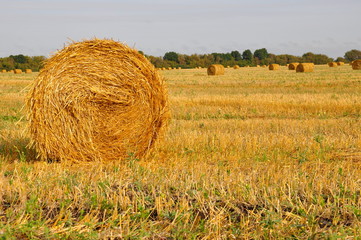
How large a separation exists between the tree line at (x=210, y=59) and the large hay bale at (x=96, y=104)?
146 feet

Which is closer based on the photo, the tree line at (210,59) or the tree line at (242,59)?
the tree line at (210,59)

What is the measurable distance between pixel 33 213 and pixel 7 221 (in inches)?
9.3

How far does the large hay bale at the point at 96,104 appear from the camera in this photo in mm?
7480

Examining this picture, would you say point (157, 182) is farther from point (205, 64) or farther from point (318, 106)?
point (205, 64)

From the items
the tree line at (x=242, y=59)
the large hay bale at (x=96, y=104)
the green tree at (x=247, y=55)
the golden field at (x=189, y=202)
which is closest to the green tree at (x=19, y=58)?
the tree line at (x=242, y=59)

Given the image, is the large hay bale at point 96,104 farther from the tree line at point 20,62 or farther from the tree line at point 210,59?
the tree line at point 20,62

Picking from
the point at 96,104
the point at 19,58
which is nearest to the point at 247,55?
the point at 19,58

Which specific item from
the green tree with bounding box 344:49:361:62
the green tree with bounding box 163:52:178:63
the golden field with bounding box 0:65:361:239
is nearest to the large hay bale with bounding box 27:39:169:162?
the golden field with bounding box 0:65:361:239

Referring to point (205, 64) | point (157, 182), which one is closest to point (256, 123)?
point (157, 182)

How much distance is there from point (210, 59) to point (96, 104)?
72.6 metres

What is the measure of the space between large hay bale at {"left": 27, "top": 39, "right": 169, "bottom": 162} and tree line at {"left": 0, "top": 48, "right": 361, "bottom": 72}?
146ft

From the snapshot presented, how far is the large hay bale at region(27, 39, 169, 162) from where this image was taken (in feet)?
24.5

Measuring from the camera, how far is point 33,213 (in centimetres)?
432

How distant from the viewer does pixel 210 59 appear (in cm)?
7931
